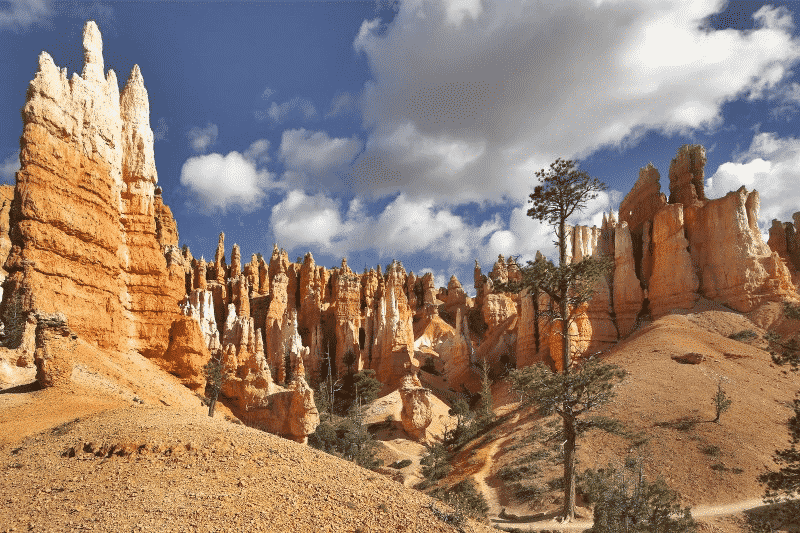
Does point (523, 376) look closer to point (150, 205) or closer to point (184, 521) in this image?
point (184, 521)

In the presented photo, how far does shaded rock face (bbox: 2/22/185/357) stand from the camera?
2270 centimetres

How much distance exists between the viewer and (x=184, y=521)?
343 inches

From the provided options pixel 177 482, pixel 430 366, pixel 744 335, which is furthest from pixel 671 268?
pixel 177 482

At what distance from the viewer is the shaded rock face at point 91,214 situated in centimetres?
2270

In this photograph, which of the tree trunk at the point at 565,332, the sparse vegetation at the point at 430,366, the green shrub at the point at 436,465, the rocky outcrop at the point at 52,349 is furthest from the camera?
the sparse vegetation at the point at 430,366

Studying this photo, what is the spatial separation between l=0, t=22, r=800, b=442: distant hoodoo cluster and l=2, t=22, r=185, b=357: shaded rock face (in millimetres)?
75

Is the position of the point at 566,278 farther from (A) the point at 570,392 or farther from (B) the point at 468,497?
(B) the point at 468,497

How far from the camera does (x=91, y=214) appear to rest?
25828mm

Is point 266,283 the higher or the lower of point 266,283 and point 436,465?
the higher

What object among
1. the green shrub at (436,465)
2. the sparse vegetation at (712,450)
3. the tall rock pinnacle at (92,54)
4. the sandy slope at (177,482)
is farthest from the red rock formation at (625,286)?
the tall rock pinnacle at (92,54)

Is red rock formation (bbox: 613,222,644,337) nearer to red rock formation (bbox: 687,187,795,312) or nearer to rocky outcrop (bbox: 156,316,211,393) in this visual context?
red rock formation (bbox: 687,187,795,312)

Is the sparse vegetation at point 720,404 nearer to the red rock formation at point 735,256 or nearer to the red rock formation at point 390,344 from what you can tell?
the red rock formation at point 735,256

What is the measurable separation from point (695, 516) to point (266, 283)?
60.1m

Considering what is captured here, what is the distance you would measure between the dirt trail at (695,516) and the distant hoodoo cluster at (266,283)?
8901 millimetres
